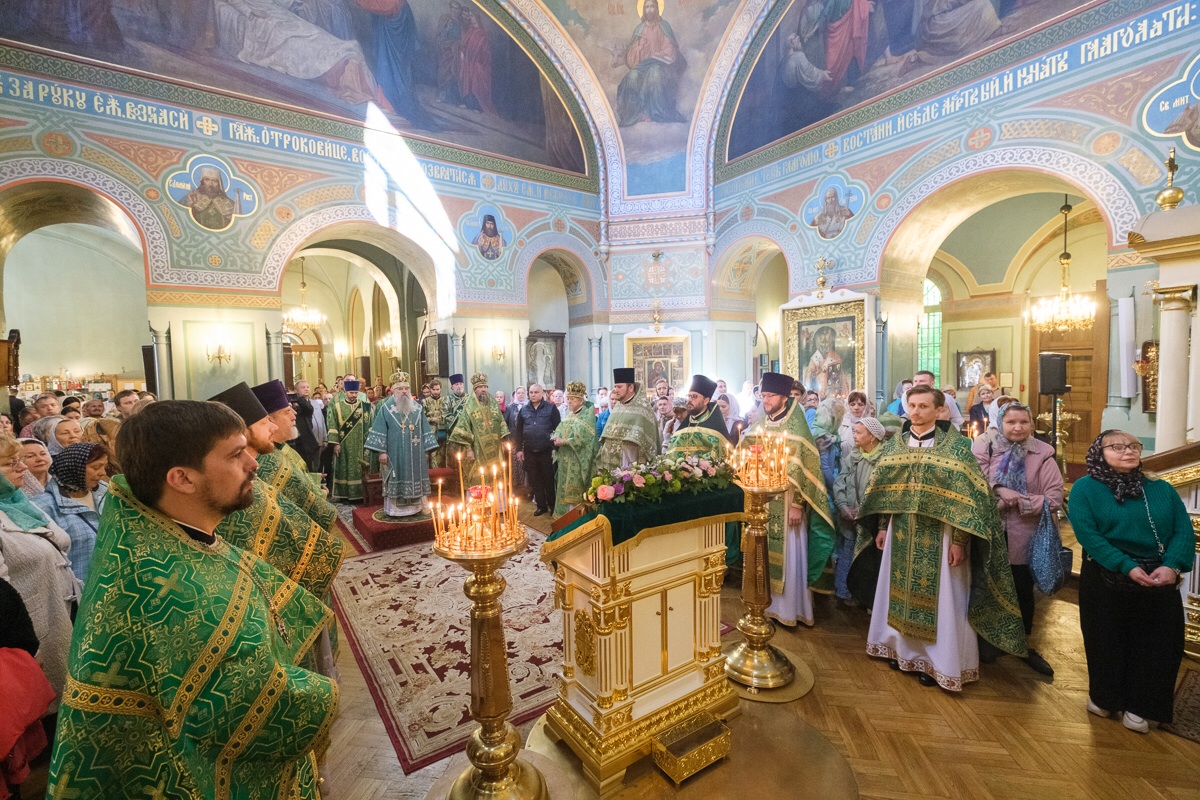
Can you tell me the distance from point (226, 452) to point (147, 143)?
35.9 feet

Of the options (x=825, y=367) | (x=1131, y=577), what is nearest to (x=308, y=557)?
(x=1131, y=577)

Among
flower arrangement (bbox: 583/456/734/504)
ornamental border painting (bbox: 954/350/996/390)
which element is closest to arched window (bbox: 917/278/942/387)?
ornamental border painting (bbox: 954/350/996/390)

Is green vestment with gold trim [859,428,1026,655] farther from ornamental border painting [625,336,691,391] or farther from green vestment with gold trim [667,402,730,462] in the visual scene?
ornamental border painting [625,336,691,391]

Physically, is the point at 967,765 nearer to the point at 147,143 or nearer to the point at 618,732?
the point at 618,732

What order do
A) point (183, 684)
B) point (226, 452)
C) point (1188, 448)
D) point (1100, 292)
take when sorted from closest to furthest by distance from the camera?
point (183, 684)
point (226, 452)
point (1188, 448)
point (1100, 292)

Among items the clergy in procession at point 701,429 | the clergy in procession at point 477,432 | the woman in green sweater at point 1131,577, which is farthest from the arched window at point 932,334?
the woman in green sweater at point 1131,577

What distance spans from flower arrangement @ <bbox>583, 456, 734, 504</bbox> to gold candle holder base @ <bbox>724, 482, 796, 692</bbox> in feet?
1.82

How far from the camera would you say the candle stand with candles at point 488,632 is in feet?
7.70

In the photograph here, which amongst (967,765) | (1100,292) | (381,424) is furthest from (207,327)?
(1100,292)

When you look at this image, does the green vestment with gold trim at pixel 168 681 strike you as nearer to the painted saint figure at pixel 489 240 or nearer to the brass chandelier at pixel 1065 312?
the painted saint figure at pixel 489 240

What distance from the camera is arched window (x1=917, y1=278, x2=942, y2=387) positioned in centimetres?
1416

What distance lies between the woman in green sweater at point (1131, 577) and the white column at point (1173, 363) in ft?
8.72

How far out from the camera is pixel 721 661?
125 inches

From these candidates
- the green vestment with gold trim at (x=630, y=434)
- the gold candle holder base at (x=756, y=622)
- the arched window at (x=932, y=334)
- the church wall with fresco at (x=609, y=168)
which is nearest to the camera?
the gold candle holder base at (x=756, y=622)
